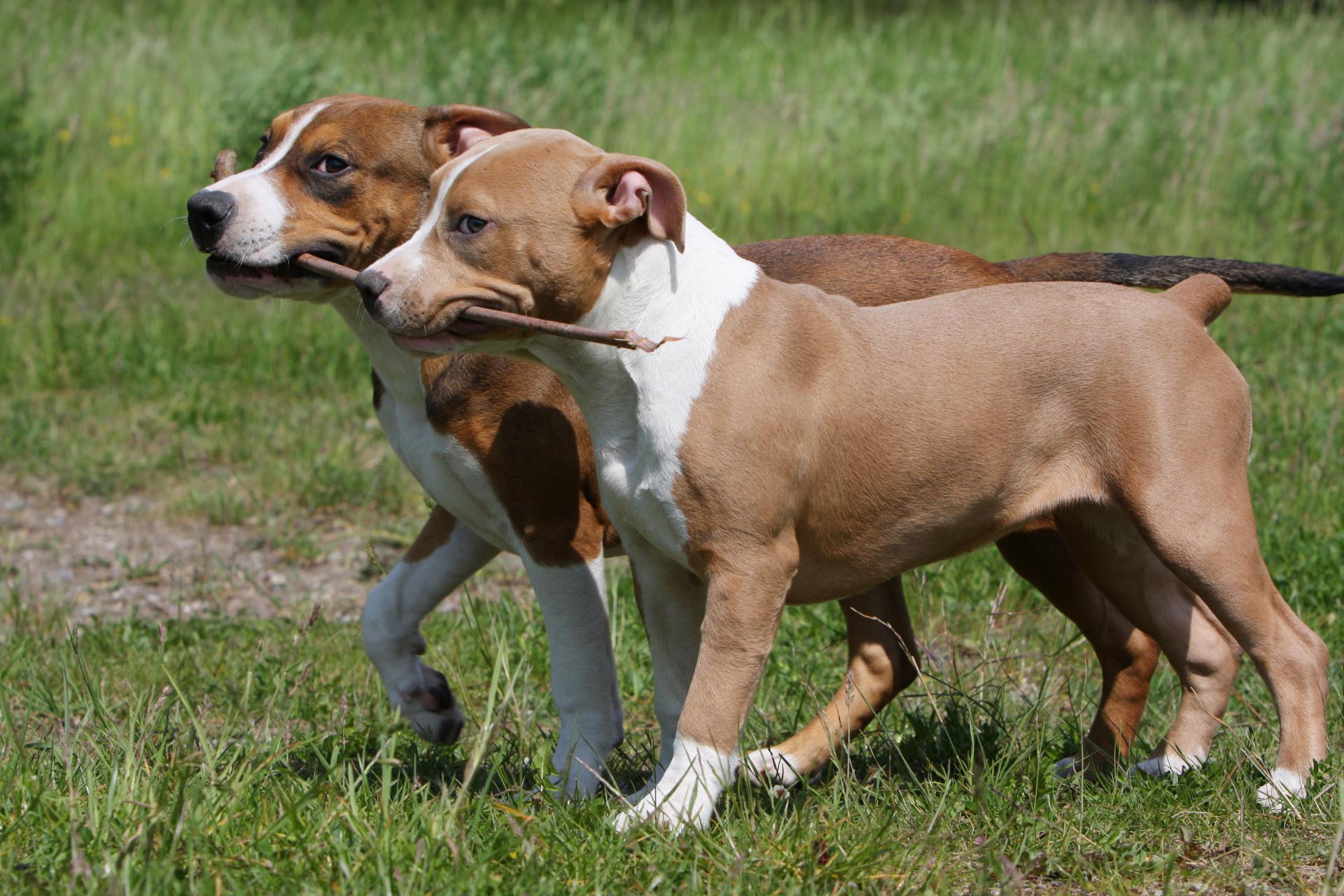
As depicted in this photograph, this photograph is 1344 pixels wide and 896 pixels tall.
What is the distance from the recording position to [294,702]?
4504 mm

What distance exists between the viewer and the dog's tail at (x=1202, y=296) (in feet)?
12.7

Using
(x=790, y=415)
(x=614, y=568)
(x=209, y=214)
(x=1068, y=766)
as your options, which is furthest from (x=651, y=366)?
(x=614, y=568)

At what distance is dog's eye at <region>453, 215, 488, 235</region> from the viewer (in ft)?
11.0

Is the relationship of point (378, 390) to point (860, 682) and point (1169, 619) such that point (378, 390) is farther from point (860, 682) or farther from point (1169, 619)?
point (1169, 619)

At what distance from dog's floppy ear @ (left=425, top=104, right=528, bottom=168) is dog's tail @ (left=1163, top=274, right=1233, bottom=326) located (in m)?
1.92

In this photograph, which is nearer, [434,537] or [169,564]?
[434,537]

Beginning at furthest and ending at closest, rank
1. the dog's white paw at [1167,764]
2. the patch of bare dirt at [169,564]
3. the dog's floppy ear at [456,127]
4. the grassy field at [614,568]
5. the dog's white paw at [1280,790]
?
1. the patch of bare dirt at [169,564]
2. the dog's floppy ear at [456,127]
3. the dog's white paw at [1167,764]
4. the dog's white paw at [1280,790]
5. the grassy field at [614,568]

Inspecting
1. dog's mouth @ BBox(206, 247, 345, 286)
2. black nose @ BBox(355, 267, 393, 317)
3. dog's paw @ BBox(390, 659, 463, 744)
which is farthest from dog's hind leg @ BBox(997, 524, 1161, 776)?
dog's mouth @ BBox(206, 247, 345, 286)

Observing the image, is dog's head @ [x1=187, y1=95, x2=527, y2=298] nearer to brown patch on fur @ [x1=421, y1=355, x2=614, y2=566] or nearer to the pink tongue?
brown patch on fur @ [x1=421, y1=355, x2=614, y2=566]

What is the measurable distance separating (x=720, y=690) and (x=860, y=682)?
52.2 inches

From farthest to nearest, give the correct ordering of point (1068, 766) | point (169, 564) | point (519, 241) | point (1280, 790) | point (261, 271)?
point (169, 564)
point (1068, 766)
point (261, 271)
point (1280, 790)
point (519, 241)

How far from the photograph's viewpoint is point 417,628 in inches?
179

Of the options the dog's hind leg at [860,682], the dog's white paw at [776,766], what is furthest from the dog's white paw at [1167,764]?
the dog's white paw at [776,766]

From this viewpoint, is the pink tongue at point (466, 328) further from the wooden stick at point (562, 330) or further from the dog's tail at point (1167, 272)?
the dog's tail at point (1167, 272)
